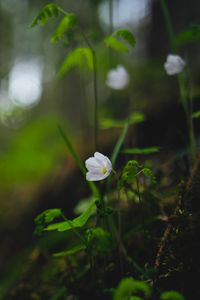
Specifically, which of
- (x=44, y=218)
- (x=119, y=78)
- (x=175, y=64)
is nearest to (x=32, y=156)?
(x=119, y=78)

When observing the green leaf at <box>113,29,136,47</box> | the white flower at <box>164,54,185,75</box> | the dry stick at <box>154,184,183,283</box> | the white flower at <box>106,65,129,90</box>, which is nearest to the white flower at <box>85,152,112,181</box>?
the dry stick at <box>154,184,183,283</box>

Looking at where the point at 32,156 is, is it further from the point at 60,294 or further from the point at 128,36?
the point at 128,36

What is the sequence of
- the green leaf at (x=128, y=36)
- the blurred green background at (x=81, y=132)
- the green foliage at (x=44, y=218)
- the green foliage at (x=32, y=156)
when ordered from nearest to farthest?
the green foliage at (x=44, y=218) < the green leaf at (x=128, y=36) < the blurred green background at (x=81, y=132) < the green foliage at (x=32, y=156)

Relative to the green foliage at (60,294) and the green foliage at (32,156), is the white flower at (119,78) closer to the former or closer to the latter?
the green foliage at (32,156)

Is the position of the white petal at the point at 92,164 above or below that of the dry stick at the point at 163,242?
above

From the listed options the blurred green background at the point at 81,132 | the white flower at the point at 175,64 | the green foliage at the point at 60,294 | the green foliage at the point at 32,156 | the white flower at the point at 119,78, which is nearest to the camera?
the green foliage at the point at 60,294

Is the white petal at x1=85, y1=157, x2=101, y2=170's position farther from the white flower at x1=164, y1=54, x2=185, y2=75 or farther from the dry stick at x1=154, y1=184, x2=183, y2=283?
the white flower at x1=164, y1=54, x2=185, y2=75

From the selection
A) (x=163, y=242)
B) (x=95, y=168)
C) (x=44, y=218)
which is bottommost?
(x=163, y=242)

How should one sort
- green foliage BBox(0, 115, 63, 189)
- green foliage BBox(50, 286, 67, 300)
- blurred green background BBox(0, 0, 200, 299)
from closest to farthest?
green foliage BBox(50, 286, 67, 300) → blurred green background BBox(0, 0, 200, 299) → green foliage BBox(0, 115, 63, 189)

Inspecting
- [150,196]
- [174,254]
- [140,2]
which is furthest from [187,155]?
[140,2]

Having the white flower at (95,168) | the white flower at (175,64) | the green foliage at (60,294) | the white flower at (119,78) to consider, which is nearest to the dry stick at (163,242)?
the white flower at (95,168)

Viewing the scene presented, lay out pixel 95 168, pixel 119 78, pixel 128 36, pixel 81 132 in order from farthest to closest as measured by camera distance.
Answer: pixel 81 132 < pixel 119 78 < pixel 128 36 < pixel 95 168
